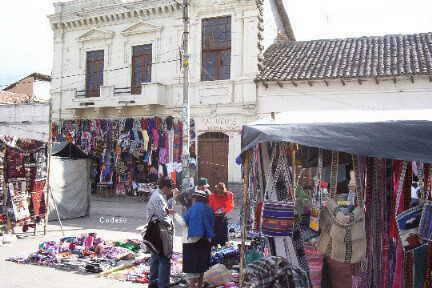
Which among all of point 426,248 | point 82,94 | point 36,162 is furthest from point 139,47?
point 426,248

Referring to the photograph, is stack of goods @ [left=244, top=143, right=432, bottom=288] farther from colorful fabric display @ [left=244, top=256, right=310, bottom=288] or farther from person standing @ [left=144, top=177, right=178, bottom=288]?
person standing @ [left=144, top=177, right=178, bottom=288]

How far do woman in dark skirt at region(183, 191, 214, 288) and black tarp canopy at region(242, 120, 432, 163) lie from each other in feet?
4.46

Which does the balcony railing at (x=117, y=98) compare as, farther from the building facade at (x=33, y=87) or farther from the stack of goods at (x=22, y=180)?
the building facade at (x=33, y=87)

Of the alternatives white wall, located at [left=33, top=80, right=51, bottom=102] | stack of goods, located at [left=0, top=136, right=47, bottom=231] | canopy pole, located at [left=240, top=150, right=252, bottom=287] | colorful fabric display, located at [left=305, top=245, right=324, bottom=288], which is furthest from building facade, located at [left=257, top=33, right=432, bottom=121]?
white wall, located at [left=33, top=80, right=51, bottom=102]

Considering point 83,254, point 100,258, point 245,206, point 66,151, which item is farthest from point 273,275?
point 66,151

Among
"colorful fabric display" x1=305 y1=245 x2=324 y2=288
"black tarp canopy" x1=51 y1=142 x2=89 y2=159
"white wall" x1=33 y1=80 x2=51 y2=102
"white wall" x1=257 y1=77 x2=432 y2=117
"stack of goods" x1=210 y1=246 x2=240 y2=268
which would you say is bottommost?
"stack of goods" x1=210 y1=246 x2=240 y2=268

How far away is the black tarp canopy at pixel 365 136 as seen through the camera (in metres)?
3.87

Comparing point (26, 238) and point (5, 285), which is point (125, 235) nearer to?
point (26, 238)

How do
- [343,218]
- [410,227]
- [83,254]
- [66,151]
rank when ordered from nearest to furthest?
[410,227]
[343,218]
[83,254]
[66,151]

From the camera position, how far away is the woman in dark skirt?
18.0 feet

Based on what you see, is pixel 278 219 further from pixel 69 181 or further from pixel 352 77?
pixel 352 77

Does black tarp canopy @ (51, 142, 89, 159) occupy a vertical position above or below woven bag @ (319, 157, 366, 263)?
above

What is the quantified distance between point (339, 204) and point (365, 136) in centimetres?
127

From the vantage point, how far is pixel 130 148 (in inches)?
722
